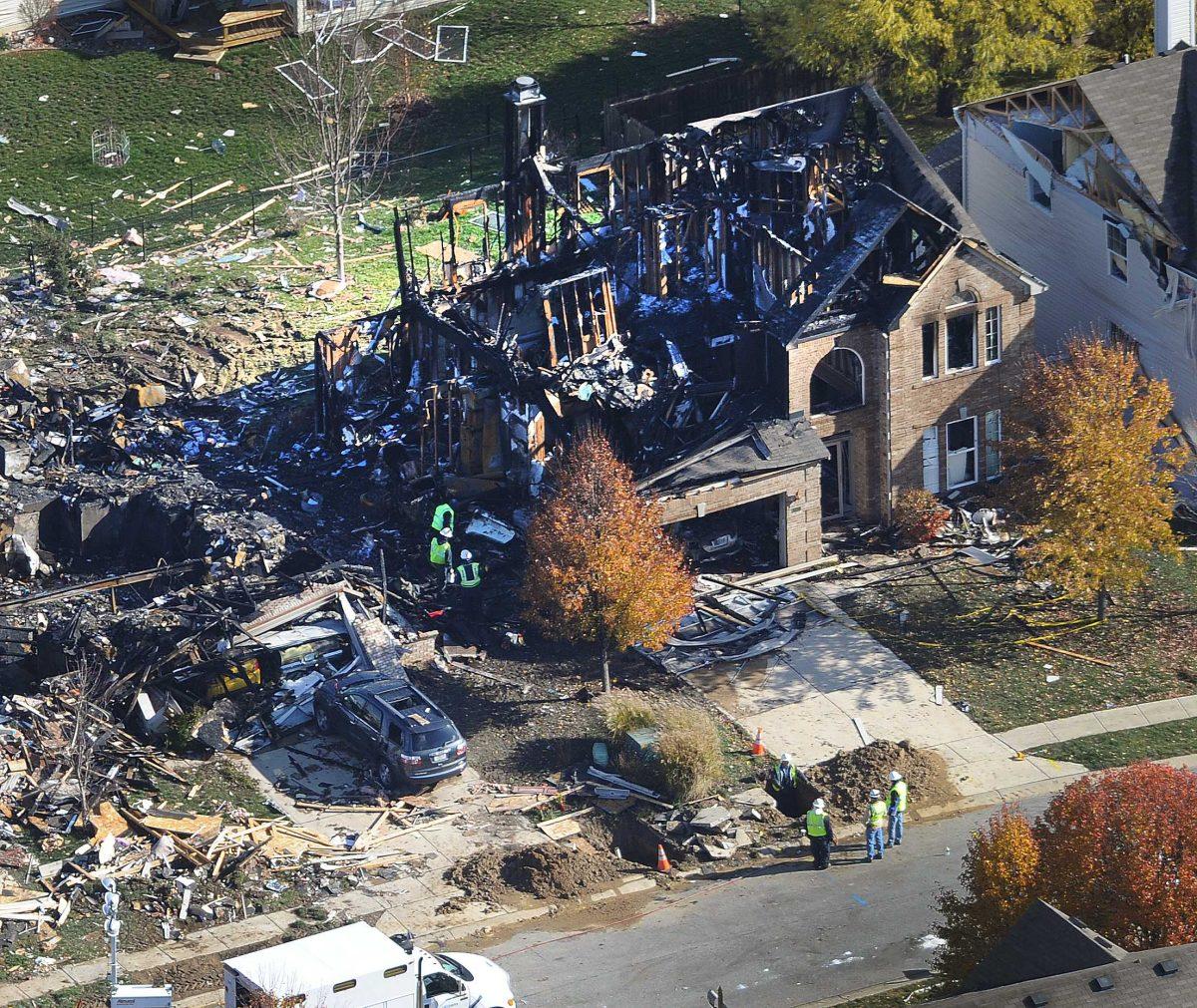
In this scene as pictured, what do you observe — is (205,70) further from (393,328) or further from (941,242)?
(941,242)

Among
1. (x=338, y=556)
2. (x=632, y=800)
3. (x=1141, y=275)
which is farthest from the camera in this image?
(x=1141, y=275)

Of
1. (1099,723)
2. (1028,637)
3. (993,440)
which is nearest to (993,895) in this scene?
(1099,723)

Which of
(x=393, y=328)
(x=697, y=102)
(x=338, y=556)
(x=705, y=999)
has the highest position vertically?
(x=697, y=102)

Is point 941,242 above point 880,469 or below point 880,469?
above

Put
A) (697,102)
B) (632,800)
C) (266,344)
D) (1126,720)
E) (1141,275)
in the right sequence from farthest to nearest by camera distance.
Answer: (697,102) < (266,344) < (1141,275) < (1126,720) < (632,800)

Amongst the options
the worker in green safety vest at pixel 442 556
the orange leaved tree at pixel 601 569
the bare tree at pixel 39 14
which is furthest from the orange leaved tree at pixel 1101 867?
the bare tree at pixel 39 14

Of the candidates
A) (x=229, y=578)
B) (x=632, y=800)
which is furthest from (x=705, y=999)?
(x=229, y=578)

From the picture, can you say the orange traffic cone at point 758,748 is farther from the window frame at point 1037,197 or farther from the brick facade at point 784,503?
the window frame at point 1037,197

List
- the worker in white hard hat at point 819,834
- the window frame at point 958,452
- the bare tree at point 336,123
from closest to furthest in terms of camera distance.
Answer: the worker in white hard hat at point 819,834 < the window frame at point 958,452 < the bare tree at point 336,123

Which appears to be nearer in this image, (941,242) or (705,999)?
(705,999)
